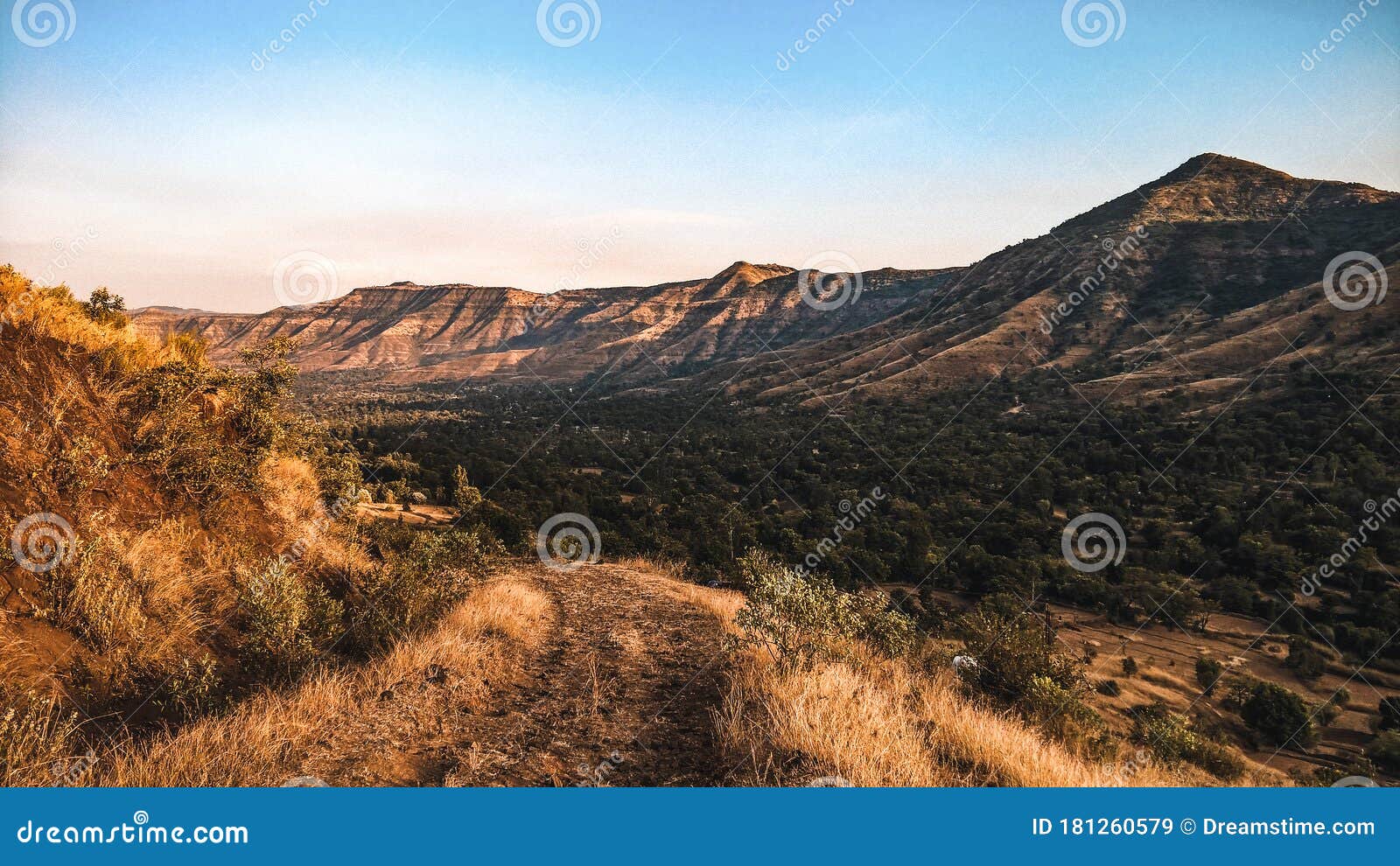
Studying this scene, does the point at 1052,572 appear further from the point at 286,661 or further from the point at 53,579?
the point at 53,579

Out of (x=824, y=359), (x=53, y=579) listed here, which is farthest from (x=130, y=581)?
(x=824, y=359)

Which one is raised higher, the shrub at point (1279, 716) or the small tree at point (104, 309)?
the small tree at point (104, 309)

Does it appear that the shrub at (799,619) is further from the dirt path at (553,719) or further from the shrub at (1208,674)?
the shrub at (1208,674)

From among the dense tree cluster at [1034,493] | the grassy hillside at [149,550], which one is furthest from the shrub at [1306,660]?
the grassy hillside at [149,550]

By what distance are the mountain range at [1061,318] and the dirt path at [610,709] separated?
18.7ft

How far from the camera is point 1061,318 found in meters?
73.2

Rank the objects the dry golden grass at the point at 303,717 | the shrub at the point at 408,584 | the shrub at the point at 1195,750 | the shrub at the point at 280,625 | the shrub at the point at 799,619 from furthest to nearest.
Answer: the shrub at the point at 1195,750 → the shrub at the point at 408,584 → the shrub at the point at 799,619 → the shrub at the point at 280,625 → the dry golden grass at the point at 303,717

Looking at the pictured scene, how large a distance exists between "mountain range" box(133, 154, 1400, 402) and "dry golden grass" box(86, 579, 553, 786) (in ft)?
14.8

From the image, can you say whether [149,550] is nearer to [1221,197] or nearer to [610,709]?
[610,709]

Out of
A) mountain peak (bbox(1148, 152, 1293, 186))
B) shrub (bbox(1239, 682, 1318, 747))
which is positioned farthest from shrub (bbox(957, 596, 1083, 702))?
mountain peak (bbox(1148, 152, 1293, 186))

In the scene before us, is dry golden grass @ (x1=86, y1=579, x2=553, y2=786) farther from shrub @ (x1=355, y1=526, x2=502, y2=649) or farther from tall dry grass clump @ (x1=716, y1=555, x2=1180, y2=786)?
tall dry grass clump @ (x1=716, y1=555, x2=1180, y2=786)

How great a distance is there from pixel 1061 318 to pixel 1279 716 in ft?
231

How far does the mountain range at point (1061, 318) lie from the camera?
5184cm

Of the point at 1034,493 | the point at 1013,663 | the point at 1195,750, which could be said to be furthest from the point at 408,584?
the point at 1034,493
